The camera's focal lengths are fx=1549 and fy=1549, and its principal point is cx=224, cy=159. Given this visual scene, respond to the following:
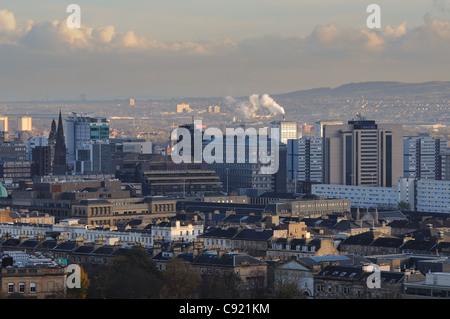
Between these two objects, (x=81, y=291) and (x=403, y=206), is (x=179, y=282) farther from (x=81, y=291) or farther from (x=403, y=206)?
(x=403, y=206)

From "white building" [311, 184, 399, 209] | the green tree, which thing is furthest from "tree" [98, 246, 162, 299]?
"white building" [311, 184, 399, 209]

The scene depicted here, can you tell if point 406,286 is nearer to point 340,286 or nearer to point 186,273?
point 340,286

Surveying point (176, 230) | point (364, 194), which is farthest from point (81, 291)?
point (364, 194)

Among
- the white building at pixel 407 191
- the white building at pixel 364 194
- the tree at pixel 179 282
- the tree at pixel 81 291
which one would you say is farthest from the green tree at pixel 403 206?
the tree at pixel 81 291

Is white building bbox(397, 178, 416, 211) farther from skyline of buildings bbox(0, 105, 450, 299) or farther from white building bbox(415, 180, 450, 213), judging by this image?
white building bbox(415, 180, 450, 213)

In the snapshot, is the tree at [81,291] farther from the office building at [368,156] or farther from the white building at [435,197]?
the office building at [368,156]

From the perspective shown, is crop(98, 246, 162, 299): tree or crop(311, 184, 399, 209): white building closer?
crop(98, 246, 162, 299): tree
